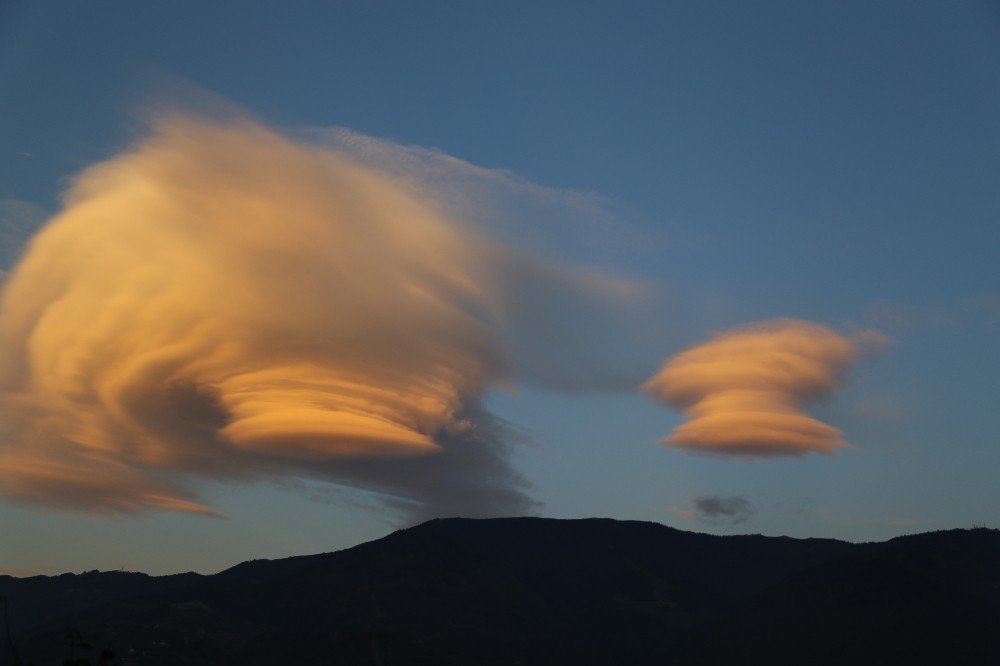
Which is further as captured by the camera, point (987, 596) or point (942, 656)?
point (987, 596)

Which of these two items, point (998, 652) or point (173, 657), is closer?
point (998, 652)

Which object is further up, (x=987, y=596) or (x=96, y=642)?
(x=987, y=596)

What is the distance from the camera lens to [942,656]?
171m

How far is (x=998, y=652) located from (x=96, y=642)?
175708 millimetres

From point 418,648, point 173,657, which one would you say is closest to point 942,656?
point 418,648

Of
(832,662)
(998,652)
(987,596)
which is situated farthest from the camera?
(987,596)

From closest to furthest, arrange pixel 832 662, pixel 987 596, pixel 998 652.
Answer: pixel 998 652 < pixel 832 662 < pixel 987 596

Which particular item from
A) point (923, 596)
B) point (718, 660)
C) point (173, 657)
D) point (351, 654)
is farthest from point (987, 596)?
point (173, 657)

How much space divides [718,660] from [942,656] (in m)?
45.8

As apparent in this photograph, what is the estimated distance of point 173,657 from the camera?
198 meters

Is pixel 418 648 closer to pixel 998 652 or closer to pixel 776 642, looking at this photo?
pixel 776 642

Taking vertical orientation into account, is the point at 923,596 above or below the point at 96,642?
above

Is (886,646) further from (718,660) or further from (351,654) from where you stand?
(351,654)

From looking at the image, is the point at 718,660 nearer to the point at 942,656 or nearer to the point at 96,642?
the point at 942,656
